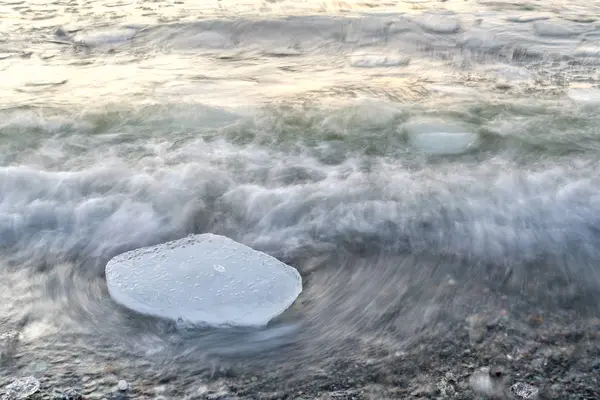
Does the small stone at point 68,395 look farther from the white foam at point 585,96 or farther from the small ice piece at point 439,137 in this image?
the white foam at point 585,96

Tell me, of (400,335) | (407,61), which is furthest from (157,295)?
(407,61)

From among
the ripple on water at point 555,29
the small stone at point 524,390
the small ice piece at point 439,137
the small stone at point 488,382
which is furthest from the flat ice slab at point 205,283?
the ripple on water at point 555,29

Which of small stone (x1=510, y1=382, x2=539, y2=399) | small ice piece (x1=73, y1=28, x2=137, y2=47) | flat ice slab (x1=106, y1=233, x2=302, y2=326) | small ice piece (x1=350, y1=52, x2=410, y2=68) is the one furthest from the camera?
small ice piece (x1=73, y1=28, x2=137, y2=47)

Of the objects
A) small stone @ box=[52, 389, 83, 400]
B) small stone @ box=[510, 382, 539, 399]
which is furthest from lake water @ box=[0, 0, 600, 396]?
small stone @ box=[510, 382, 539, 399]

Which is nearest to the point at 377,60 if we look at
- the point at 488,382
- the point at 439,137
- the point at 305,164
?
the point at 439,137

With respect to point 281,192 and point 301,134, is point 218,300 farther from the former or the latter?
point 301,134

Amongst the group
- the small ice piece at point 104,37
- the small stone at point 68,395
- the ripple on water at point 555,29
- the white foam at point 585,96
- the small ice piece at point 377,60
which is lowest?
the small stone at point 68,395

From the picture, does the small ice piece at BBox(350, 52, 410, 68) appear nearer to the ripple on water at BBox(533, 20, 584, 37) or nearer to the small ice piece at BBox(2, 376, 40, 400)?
the ripple on water at BBox(533, 20, 584, 37)
